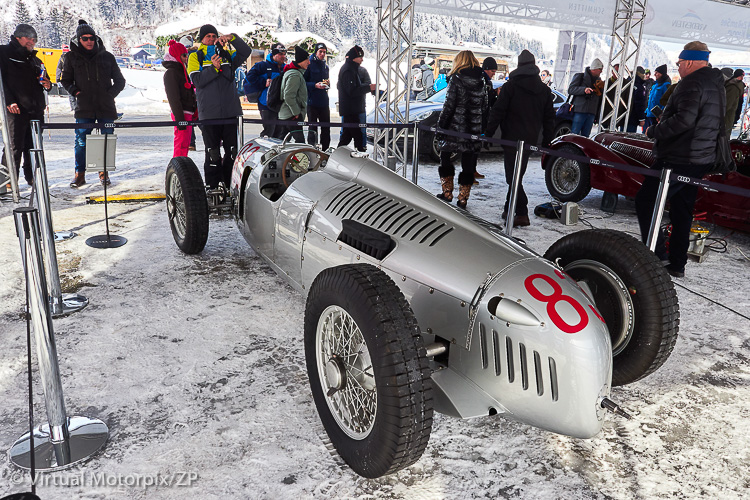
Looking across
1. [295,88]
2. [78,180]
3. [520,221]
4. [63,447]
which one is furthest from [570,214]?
[78,180]

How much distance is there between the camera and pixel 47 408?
2205 millimetres

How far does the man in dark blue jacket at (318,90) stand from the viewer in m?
8.68

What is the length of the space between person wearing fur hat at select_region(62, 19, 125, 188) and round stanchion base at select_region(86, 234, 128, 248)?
4.61 ft

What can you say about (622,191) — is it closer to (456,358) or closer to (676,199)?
(676,199)

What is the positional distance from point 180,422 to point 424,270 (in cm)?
133

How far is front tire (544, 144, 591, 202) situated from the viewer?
6812 millimetres

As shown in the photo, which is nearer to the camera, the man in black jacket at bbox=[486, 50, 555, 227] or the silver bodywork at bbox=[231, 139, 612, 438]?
the silver bodywork at bbox=[231, 139, 612, 438]

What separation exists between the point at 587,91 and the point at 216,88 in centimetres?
701

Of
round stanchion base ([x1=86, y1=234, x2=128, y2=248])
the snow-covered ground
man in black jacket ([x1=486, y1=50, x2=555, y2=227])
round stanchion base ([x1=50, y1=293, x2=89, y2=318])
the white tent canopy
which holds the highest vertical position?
the white tent canopy

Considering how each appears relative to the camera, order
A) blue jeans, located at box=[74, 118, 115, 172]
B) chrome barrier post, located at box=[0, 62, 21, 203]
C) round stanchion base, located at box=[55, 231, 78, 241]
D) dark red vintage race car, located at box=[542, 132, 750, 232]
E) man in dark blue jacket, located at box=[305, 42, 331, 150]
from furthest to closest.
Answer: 1. man in dark blue jacket, located at box=[305, 42, 331, 150]
2. blue jeans, located at box=[74, 118, 115, 172]
3. dark red vintage race car, located at box=[542, 132, 750, 232]
4. chrome barrier post, located at box=[0, 62, 21, 203]
5. round stanchion base, located at box=[55, 231, 78, 241]

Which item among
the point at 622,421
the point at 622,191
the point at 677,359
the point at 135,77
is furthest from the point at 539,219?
the point at 135,77

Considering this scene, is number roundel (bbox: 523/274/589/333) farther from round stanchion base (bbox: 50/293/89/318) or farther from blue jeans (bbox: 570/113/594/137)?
blue jeans (bbox: 570/113/594/137)

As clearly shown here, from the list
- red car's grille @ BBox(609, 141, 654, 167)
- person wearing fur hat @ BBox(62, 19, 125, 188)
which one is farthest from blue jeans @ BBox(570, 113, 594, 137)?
person wearing fur hat @ BBox(62, 19, 125, 188)

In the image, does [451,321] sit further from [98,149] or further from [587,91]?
[587,91]
